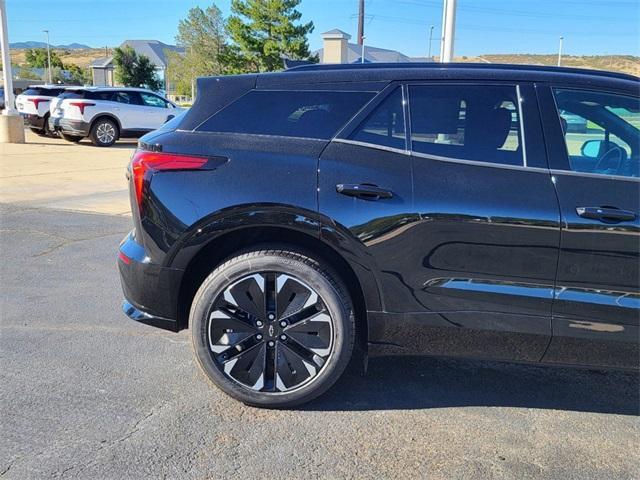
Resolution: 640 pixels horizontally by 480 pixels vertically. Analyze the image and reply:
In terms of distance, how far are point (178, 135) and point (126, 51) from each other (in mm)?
53167

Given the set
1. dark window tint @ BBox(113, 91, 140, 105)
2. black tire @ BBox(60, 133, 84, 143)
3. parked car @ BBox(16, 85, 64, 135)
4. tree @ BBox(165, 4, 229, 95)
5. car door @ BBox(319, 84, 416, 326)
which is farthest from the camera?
tree @ BBox(165, 4, 229, 95)

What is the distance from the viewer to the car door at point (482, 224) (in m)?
2.78

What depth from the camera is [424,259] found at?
9.37 feet

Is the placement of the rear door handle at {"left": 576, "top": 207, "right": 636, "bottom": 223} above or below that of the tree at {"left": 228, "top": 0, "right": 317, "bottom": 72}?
below

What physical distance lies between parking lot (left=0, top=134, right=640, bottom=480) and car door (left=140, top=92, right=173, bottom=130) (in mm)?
14274

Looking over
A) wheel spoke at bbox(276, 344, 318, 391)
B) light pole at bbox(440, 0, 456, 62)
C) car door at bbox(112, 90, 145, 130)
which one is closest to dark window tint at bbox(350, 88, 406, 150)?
wheel spoke at bbox(276, 344, 318, 391)

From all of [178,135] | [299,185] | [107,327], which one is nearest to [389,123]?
[299,185]

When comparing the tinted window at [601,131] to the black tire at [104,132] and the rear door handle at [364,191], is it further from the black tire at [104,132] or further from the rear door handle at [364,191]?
the black tire at [104,132]

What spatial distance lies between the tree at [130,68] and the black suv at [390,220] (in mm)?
51385

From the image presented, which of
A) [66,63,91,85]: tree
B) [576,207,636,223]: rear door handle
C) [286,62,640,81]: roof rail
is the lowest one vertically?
[576,207,636,223]: rear door handle

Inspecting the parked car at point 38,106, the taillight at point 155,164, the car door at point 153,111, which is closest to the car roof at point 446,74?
the taillight at point 155,164

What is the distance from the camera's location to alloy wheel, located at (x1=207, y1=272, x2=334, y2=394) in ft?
9.82

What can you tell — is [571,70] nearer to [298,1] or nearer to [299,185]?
[299,185]

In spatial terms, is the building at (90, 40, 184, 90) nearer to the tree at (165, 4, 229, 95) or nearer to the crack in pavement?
the tree at (165, 4, 229, 95)
